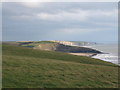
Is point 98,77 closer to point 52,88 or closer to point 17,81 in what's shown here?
point 52,88

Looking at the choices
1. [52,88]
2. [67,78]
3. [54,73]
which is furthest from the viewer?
[54,73]

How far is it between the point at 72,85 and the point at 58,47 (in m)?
164

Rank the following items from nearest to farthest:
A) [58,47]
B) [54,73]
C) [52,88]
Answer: [52,88]
[54,73]
[58,47]

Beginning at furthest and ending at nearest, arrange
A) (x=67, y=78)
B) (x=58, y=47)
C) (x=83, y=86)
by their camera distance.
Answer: (x=58, y=47) < (x=67, y=78) < (x=83, y=86)

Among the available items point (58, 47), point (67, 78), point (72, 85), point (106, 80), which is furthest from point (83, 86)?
point (58, 47)

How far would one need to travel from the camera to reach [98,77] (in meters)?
21.6

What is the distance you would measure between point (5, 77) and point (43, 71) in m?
5.69

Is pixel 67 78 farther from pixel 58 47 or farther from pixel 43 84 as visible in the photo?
pixel 58 47

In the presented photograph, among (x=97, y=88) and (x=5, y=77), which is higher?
(x=5, y=77)

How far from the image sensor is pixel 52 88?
54.5ft

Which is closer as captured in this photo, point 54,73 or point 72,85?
point 72,85

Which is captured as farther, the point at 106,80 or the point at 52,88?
the point at 106,80

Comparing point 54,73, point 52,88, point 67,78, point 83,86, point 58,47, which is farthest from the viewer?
point 58,47

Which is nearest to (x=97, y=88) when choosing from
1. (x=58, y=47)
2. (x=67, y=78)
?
(x=67, y=78)
